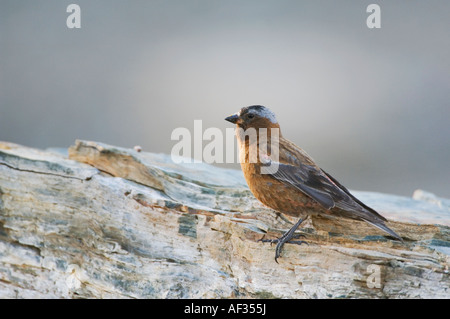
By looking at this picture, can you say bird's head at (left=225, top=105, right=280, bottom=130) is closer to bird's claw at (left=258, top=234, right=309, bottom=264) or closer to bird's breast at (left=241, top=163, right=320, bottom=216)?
bird's breast at (left=241, top=163, right=320, bottom=216)

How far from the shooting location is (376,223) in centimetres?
405

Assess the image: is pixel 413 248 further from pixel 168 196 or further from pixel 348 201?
pixel 168 196

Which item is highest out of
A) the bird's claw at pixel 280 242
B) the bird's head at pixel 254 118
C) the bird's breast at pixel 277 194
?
the bird's head at pixel 254 118

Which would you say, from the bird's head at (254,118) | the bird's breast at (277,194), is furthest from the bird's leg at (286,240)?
the bird's head at (254,118)

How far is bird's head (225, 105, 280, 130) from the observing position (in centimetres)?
457

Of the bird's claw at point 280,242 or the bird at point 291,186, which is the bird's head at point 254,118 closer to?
the bird at point 291,186

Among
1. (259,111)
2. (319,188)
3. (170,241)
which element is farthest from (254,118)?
(170,241)

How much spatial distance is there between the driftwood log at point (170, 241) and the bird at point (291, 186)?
0.17 metres

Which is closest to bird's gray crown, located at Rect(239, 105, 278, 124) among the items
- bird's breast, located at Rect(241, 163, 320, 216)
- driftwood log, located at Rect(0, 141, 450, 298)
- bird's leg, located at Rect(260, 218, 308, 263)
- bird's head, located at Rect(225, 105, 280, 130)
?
bird's head, located at Rect(225, 105, 280, 130)

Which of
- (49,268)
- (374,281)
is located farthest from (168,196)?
(374,281)

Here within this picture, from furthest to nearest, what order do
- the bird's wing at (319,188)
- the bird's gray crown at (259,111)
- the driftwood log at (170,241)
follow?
the bird's gray crown at (259,111) → the bird's wing at (319,188) → the driftwood log at (170,241)

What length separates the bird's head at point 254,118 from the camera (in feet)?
15.0

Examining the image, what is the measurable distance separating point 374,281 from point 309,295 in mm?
465

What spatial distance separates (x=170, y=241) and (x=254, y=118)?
118 cm
